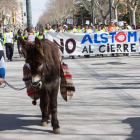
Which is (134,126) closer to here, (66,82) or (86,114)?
(86,114)

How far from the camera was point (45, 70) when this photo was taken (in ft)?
15.8

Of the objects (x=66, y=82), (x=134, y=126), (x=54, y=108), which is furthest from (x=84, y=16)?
(x=54, y=108)

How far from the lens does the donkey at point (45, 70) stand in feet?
15.0

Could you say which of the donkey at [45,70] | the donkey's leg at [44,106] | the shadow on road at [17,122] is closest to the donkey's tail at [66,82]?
the donkey at [45,70]

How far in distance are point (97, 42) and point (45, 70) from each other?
540 inches

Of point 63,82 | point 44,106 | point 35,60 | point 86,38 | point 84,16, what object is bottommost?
point 44,106

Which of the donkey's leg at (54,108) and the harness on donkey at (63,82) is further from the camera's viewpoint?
the harness on donkey at (63,82)

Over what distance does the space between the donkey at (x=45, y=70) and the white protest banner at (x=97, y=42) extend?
1266cm

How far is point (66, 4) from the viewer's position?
104625mm

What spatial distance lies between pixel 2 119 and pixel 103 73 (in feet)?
21.1

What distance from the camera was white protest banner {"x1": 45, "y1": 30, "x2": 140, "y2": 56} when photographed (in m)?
18.1

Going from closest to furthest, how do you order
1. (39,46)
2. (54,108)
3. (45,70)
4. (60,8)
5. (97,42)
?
(39,46) < (45,70) < (54,108) < (97,42) < (60,8)

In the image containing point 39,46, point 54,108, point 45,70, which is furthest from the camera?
point 54,108

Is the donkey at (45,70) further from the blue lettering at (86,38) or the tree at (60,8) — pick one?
the tree at (60,8)
